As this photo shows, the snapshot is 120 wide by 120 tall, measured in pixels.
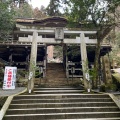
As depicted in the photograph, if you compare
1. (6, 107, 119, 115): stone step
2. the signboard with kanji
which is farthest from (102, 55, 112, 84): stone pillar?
(6, 107, 119, 115): stone step

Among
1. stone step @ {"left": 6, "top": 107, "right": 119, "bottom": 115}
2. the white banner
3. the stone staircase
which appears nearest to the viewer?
the stone staircase

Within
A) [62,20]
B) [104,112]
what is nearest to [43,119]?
[104,112]

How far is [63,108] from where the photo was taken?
22.1 feet

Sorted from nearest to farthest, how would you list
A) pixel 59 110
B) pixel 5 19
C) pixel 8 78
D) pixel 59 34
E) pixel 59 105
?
pixel 59 110 < pixel 59 105 < pixel 59 34 < pixel 8 78 < pixel 5 19

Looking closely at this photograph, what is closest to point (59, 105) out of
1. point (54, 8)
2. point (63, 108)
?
point (63, 108)

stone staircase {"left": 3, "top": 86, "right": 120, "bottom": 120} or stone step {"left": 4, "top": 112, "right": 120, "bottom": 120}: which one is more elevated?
stone staircase {"left": 3, "top": 86, "right": 120, "bottom": 120}

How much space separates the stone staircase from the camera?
6289 mm

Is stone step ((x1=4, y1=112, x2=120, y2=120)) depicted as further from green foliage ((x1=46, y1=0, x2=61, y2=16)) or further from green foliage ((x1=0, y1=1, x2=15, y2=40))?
green foliage ((x1=46, y1=0, x2=61, y2=16))

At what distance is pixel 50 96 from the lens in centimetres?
768

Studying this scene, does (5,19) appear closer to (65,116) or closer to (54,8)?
(65,116)

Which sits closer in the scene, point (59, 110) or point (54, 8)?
point (59, 110)

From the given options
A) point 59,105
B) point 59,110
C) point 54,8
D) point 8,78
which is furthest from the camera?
point 54,8

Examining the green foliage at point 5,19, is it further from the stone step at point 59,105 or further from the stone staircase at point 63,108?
the stone step at point 59,105

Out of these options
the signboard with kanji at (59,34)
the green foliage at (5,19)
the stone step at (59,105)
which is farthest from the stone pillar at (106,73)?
the green foliage at (5,19)
